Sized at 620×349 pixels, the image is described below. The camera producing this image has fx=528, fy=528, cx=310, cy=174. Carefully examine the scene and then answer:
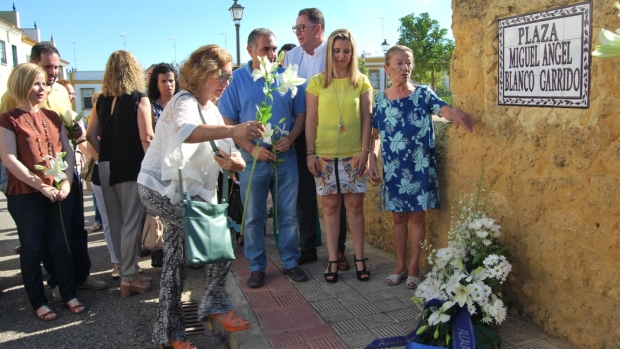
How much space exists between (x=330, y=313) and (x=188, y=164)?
1.51m

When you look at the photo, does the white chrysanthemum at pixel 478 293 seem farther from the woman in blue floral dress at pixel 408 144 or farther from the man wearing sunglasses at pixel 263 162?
the man wearing sunglasses at pixel 263 162

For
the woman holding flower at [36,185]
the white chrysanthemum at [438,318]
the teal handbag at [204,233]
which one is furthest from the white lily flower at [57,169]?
the white chrysanthemum at [438,318]

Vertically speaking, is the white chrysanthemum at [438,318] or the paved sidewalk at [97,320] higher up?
the white chrysanthemum at [438,318]

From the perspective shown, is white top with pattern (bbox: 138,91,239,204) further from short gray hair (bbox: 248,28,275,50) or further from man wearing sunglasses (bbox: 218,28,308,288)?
short gray hair (bbox: 248,28,275,50)

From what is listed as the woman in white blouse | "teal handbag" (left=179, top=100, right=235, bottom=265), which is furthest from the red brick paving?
"teal handbag" (left=179, top=100, right=235, bottom=265)

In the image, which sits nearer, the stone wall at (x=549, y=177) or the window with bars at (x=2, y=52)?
the stone wall at (x=549, y=177)

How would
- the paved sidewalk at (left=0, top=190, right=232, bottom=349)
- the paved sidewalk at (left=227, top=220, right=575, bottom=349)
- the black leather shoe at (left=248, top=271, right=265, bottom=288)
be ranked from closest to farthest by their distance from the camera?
the paved sidewalk at (left=227, top=220, right=575, bottom=349)
the paved sidewalk at (left=0, top=190, right=232, bottom=349)
the black leather shoe at (left=248, top=271, right=265, bottom=288)

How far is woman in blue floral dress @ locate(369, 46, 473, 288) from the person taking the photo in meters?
4.02

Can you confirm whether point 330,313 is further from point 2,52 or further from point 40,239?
point 2,52

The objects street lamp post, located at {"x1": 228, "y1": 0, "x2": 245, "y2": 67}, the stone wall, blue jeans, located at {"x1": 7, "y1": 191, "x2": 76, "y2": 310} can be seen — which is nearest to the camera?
the stone wall

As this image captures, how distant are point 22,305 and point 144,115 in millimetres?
1960

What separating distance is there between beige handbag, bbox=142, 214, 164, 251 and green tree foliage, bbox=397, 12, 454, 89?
33708mm

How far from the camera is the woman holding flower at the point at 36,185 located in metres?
4.04

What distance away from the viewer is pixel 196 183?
3.27 m
